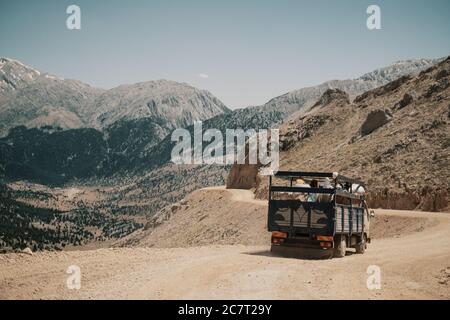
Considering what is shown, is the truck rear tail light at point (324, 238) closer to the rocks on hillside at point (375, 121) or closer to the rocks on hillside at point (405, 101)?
the rocks on hillside at point (375, 121)

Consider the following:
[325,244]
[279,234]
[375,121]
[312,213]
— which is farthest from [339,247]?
[375,121]

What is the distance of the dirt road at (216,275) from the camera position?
44.8 ft

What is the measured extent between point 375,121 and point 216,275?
180 ft

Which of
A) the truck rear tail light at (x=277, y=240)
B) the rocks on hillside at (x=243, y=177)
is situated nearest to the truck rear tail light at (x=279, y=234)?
the truck rear tail light at (x=277, y=240)

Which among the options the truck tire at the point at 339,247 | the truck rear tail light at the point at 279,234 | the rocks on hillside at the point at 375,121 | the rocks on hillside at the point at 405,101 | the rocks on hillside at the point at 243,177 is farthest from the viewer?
the rocks on hillside at the point at 243,177

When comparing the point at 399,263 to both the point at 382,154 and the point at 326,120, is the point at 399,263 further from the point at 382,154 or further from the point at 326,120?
the point at 326,120

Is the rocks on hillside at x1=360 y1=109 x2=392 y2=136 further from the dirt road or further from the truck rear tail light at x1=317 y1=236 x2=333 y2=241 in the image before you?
the truck rear tail light at x1=317 y1=236 x2=333 y2=241

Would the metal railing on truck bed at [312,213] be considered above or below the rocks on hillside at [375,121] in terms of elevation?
below

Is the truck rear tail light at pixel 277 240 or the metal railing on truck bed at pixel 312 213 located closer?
the metal railing on truck bed at pixel 312 213

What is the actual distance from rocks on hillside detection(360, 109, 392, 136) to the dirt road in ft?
146

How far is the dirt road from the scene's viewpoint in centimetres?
1364

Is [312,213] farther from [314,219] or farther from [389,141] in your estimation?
[389,141]

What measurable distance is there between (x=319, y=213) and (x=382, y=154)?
36.0 meters

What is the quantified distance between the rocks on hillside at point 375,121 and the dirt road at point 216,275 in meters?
44.5
